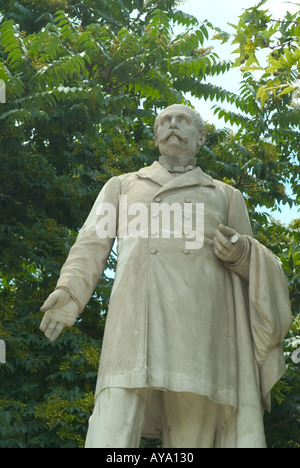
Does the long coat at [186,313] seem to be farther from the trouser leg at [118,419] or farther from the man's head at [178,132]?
the man's head at [178,132]

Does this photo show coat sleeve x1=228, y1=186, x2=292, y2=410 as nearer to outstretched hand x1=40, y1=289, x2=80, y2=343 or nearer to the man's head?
the man's head

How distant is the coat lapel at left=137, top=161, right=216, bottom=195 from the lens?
25.3 ft

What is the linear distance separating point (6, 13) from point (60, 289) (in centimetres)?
731

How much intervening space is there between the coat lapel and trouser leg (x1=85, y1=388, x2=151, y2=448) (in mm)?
1508

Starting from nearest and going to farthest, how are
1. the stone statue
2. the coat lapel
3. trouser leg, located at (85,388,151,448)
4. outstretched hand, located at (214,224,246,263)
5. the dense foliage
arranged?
trouser leg, located at (85,388,151,448)
the stone statue
outstretched hand, located at (214,224,246,263)
the coat lapel
the dense foliage

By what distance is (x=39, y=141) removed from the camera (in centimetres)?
1288

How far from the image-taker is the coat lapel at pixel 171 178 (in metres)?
7.71

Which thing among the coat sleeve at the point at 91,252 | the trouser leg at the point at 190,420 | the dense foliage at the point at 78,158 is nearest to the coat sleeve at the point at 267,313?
the trouser leg at the point at 190,420

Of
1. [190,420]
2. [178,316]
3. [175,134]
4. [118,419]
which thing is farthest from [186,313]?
[175,134]

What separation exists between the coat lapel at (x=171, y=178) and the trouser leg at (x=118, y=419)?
4.95 ft

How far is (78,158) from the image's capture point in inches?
517

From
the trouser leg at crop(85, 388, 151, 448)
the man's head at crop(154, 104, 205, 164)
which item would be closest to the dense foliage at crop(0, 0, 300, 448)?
the man's head at crop(154, 104, 205, 164)

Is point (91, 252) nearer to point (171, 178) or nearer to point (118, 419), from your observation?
point (171, 178)

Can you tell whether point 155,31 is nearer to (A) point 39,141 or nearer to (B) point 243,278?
(A) point 39,141
